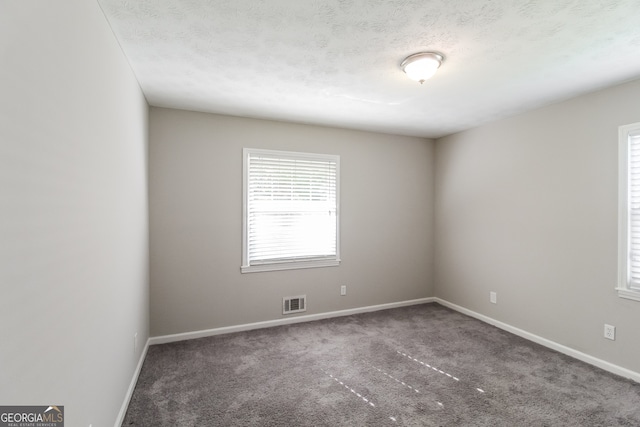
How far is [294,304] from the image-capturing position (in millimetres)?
3875

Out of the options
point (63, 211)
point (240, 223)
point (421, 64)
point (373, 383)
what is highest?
point (421, 64)

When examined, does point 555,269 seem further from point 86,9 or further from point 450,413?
point 86,9

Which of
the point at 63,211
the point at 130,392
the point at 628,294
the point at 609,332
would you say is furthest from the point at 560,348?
the point at 63,211

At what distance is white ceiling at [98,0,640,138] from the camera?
66.5 inches

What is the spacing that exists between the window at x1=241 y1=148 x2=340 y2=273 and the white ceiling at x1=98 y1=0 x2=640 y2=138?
772mm

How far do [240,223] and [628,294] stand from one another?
3.80m

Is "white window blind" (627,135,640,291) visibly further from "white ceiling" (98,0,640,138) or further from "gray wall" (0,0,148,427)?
"gray wall" (0,0,148,427)

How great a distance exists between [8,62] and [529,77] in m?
3.21

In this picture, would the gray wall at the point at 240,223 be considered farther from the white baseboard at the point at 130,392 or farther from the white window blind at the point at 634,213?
the white window blind at the point at 634,213

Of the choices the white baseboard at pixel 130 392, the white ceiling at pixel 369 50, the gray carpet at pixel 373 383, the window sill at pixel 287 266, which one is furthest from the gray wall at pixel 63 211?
the window sill at pixel 287 266

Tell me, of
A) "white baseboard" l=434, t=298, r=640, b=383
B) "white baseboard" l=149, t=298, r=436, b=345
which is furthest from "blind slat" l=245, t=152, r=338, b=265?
"white baseboard" l=434, t=298, r=640, b=383

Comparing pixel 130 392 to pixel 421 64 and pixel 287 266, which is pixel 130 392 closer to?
pixel 287 266

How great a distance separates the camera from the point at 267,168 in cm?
372

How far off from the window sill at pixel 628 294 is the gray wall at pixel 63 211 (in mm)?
3928
